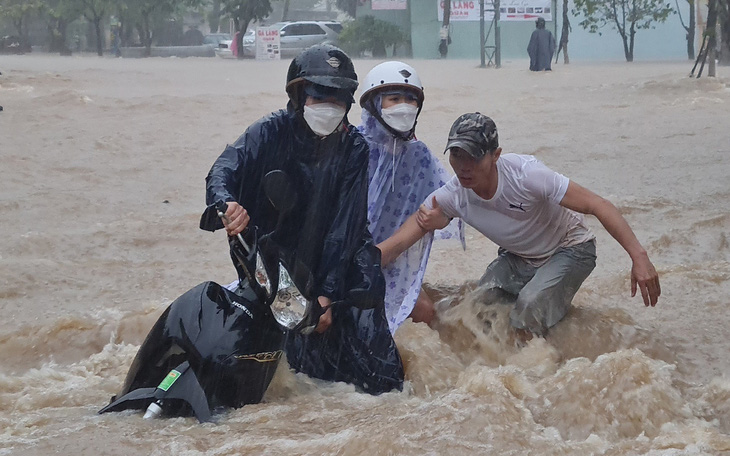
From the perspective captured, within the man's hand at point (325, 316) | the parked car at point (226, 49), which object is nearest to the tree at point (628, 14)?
the parked car at point (226, 49)

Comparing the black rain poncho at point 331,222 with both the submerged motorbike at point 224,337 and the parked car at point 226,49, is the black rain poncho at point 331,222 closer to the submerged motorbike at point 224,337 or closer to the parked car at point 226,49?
the submerged motorbike at point 224,337

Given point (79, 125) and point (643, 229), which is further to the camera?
point (79, 125)

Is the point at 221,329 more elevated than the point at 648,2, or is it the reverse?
the point at 648,2

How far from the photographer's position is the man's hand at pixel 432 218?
14.3ft

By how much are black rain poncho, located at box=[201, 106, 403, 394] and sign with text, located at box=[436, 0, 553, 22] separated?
3106cm

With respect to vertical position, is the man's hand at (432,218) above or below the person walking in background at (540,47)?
below

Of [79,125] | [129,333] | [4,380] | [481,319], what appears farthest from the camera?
[79,125]

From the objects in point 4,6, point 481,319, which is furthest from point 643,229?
point 4,6

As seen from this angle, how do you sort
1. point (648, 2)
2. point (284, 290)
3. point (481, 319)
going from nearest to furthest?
point (284, 290), point (481, 319), point (648, 2)

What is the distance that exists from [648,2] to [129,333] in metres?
30.7

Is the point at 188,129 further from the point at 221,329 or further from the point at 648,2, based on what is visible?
the point at 648,2

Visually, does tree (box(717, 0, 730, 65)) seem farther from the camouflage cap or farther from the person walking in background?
the camouflage cap

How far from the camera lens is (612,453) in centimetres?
311

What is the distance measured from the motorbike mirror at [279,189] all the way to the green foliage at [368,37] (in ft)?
107
